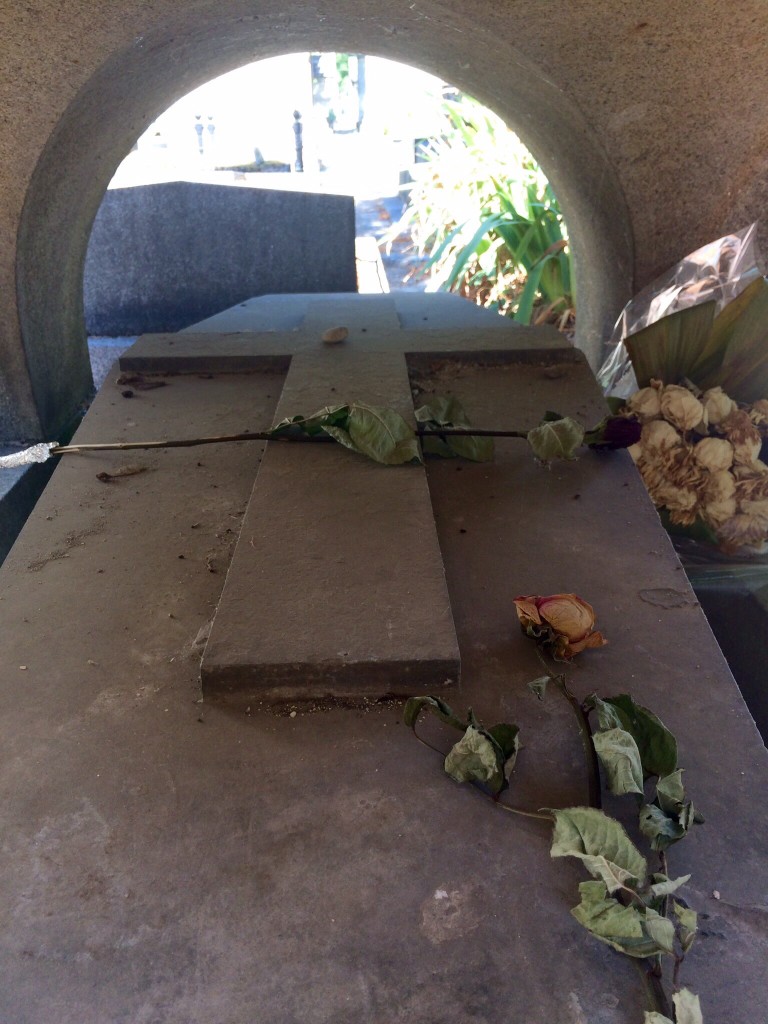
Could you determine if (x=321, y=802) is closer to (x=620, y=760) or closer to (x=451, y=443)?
(x=620, y=760)

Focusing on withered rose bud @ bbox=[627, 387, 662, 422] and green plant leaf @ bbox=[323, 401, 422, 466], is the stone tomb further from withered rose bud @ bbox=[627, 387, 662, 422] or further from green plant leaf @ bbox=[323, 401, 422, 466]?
withered rose bud @ bbox=[627, 387, 662, 422]

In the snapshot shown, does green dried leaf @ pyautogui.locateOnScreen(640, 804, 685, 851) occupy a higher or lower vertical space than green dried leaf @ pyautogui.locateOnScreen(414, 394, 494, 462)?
lower

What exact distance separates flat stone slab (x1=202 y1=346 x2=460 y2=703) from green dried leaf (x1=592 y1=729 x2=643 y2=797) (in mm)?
225

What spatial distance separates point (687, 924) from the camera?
0.83 m

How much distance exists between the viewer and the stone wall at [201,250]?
4.55 m

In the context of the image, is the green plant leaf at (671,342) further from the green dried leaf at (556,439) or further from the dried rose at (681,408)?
the green dried leaf at (556,439)

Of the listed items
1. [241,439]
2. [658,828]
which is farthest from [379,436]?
[658,828]

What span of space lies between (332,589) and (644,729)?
18.8 inches

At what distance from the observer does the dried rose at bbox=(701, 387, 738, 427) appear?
192 cm

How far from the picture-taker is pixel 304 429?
1716 mm

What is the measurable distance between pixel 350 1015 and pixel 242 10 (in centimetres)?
250

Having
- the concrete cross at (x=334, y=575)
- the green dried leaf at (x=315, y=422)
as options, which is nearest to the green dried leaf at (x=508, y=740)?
the concrete cross at (x=334, y=575)

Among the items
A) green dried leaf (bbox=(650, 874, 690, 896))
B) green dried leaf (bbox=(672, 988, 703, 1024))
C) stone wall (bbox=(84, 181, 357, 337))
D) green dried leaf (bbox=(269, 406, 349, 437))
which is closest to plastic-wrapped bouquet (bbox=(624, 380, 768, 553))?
green dried leaf (bbox=(269, 406, 349, 437))

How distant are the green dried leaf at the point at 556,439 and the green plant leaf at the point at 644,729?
65 cm
